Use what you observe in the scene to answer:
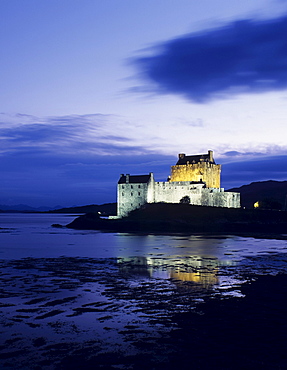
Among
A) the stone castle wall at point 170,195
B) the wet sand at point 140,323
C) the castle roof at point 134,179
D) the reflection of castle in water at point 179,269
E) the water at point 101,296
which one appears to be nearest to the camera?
the wet sand at point 140,323

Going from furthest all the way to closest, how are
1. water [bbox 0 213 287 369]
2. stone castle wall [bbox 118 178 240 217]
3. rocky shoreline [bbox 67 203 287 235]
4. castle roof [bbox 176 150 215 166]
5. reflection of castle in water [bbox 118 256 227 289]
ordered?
castle roof [bbox 176 150 215 166] → stone castle wall [bbox 118 178 240 217] → rocky shoreline [bbox 67 203 287 235] → reflection of castle in water [bbox 118 256 227 289] → water [bbox 0 213 287 369]

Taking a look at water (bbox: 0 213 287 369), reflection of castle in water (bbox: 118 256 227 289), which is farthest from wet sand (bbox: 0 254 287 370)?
reflection of castle in water (bbox: 118 256 227 289)

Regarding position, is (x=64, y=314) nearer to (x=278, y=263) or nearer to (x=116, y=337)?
(x=116, y=337)

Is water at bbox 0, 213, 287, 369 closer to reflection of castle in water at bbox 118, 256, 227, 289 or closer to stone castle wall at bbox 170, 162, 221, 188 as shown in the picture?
reflection of castle in water at bbox 118, 256, 227, 289

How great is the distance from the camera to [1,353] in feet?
38.2

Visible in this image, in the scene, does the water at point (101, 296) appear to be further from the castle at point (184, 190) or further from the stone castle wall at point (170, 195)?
the castle at point (184, 190)

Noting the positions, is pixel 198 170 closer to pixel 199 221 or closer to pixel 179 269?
pixel 199 221

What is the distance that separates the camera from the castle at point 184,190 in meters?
91.1

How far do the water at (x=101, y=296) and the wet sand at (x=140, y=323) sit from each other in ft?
0.13

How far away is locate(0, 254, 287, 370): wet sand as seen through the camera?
1134cm

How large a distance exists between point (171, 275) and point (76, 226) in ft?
221

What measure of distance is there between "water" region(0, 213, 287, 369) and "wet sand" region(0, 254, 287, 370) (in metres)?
0.04

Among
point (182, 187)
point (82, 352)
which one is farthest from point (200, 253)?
point (182, 187)

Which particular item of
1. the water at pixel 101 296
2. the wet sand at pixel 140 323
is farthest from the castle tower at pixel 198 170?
the wet sand at pixel 140 323
